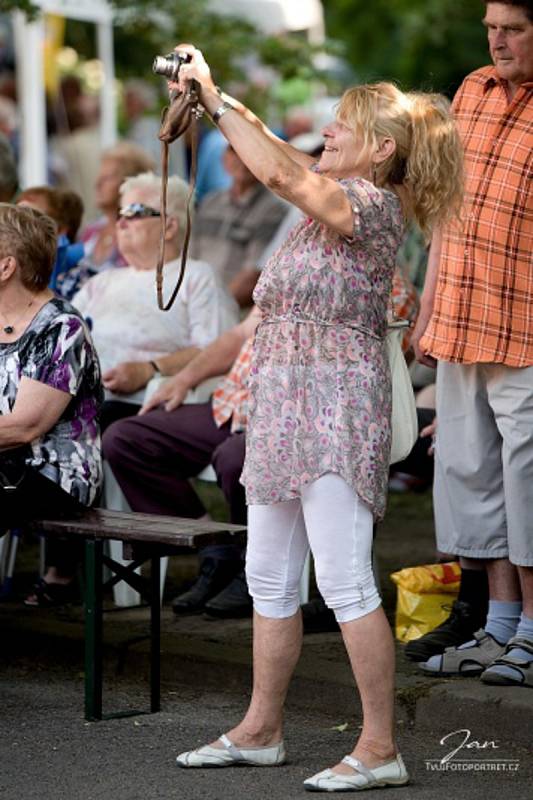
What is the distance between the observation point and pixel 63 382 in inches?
213

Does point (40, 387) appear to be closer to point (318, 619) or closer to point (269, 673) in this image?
point (318, 619)

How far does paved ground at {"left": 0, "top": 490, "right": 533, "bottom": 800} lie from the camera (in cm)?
439

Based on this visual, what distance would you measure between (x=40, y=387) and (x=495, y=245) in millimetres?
1540

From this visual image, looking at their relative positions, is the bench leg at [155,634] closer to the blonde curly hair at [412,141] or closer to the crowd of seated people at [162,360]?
the crowd of seated people at [162,360]

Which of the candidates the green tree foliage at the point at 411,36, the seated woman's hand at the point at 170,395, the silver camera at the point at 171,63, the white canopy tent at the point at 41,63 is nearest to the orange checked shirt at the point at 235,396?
the seated woman's hand at the point at 170,395

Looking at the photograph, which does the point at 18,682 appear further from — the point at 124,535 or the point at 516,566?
the point at 516,566

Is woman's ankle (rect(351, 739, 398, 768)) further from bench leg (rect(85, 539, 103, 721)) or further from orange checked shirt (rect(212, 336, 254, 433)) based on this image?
orange checked shirt (rect(212, 336, 254, 433))

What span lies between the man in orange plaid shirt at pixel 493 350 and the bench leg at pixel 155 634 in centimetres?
86

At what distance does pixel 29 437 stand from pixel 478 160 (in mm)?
1695

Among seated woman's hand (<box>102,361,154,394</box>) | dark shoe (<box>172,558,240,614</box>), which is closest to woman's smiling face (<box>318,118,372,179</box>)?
dark shoe (<box>172,558,240,614</box>)

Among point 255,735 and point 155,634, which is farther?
point 155,634

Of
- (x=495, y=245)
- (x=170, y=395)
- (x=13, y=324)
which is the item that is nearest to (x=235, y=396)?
(x=170, y=395)

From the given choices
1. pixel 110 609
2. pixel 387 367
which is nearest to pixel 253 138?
pixel 387 367

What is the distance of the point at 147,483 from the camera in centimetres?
642
